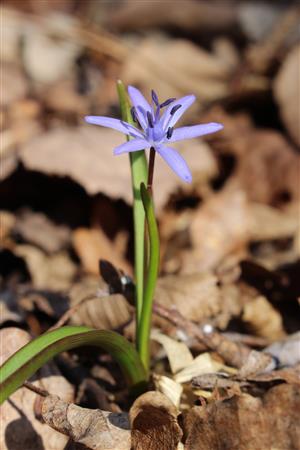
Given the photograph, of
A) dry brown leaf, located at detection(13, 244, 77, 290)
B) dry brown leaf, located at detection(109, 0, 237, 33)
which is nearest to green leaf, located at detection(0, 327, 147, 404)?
dry brown leaf, located at detection(13, 244, 77, 290)

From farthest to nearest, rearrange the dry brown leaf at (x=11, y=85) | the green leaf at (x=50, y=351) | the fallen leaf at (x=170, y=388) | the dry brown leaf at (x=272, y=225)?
the dry brown leaf at (x=11, y=85)
the dry brown leaf at (x=272, y=225)
the fallen leaf at (x=170, y=388)
the green leaf at (x=50, y=351)

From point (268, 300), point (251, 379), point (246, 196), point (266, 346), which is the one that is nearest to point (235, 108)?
point (246, 196)

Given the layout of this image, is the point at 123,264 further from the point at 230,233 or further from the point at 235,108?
the point at 235,108

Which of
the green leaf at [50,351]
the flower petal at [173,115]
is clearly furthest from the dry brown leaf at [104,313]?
the flower petal at [173,115]

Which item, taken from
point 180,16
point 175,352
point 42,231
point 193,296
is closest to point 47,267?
point 42,231

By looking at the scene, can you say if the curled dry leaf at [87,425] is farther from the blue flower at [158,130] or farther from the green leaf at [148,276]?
the blue flower at [158,130]

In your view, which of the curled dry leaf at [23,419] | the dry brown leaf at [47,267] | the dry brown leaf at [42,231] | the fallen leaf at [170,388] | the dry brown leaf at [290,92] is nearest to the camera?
the curled dry leaf at [23,419]

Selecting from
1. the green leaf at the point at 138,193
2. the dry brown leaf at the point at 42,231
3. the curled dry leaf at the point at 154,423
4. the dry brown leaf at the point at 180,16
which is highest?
the dry brown leaf at the point at 180,16

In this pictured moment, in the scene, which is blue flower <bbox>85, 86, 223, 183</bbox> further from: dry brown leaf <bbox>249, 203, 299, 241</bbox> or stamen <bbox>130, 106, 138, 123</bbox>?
dry brown leaf <bbox>249, 203, 299, 241</bbox>
